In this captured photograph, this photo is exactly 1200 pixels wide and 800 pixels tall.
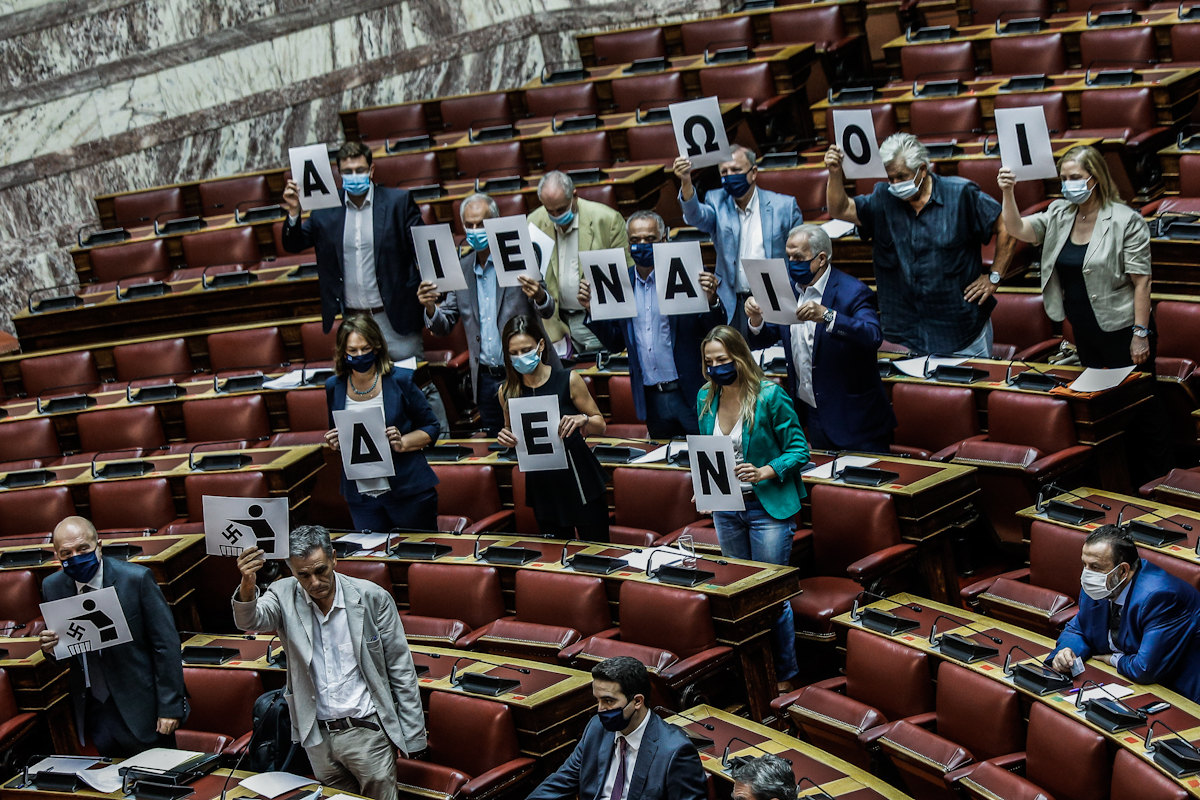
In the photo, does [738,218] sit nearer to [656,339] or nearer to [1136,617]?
[656,339]

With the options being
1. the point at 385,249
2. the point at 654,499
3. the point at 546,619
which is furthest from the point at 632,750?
the point at 385,249

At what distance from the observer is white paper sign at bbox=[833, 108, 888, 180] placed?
14.3 ft

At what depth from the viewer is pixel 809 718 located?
10.8 ft

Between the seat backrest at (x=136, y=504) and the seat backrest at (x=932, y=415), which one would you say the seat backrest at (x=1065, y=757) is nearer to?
the seat backrest at (x=932, y=415)

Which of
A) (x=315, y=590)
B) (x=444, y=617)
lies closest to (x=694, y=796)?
(x=315, y=590)

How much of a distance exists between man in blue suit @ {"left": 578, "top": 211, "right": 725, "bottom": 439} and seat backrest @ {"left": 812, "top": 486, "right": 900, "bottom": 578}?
2.13 ft

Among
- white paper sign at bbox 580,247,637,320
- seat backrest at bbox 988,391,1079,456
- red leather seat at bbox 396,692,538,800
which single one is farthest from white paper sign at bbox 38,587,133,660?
seat backrest at bbox 988,391,1079,456

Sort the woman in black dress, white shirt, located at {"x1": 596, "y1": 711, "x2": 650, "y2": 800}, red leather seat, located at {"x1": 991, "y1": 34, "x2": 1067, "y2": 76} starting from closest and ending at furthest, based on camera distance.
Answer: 1. white shirt, located at {"x1": 596, "y1": 711, "x2": 650, "y2": 800}
2. the woman in black dress
3. red leather seat, located at {"x1": 991, "y1": 34, "x2": 1067, "y2": 76}

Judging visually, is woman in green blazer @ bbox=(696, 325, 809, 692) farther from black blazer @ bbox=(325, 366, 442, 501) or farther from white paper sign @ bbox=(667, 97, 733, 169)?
white paper sign @ bbox=(667, 97, 733, 169)

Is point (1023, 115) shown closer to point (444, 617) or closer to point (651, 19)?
point (444, 617)

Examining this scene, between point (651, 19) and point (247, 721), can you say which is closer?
point (247, 721)

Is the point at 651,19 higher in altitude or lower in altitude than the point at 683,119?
higher

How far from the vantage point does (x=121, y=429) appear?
17.1 ft

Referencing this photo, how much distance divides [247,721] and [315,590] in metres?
0.84
